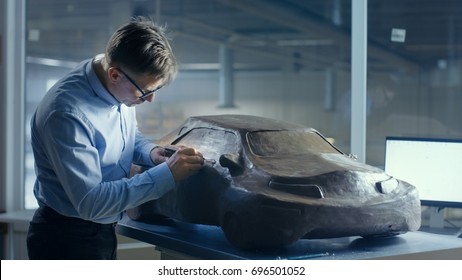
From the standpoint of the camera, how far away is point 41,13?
3.62 meters

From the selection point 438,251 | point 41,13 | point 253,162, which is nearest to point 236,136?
point 253,162

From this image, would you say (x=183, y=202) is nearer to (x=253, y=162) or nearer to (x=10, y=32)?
(x=253, y=162)

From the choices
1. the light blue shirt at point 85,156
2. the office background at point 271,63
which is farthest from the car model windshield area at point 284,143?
the office background at point 271,63

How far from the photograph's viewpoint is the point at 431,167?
2.49m

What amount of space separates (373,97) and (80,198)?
2.14m

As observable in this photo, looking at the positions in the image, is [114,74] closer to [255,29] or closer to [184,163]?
[184,163]

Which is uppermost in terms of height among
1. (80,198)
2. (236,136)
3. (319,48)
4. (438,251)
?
(319,48)

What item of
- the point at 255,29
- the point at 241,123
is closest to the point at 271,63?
the point at 255,29

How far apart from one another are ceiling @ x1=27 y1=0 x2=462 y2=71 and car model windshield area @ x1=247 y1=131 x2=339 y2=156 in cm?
153

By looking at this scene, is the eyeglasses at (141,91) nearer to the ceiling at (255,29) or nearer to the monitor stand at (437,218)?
the monitor stand at (437,218)

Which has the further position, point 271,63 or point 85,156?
point 271,63

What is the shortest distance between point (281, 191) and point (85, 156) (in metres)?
0.51

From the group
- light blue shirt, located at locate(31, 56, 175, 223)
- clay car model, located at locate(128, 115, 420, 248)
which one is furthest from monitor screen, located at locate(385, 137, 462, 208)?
→ light blue shirt, located at locate(31, 56, 175, 223)

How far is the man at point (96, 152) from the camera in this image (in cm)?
163
